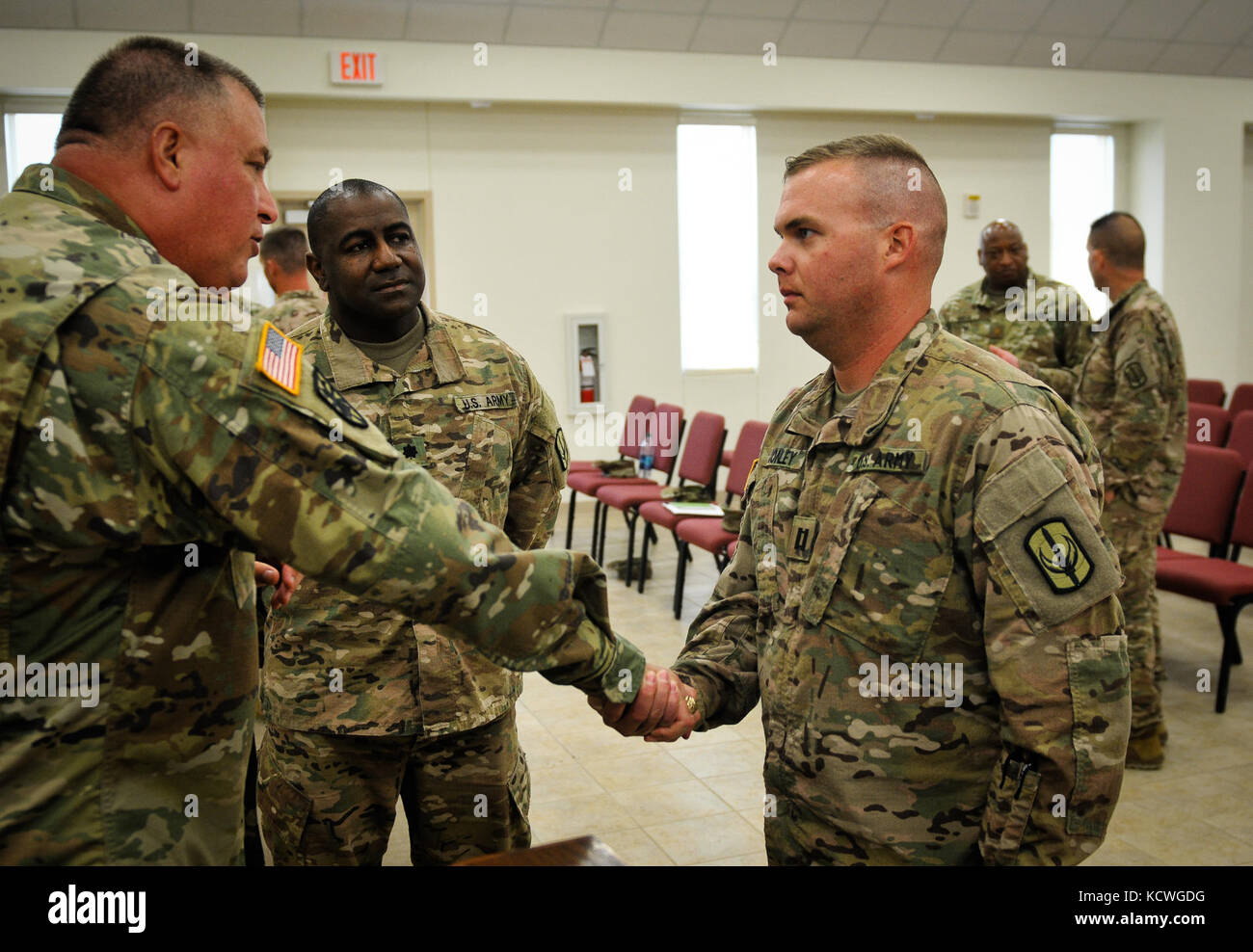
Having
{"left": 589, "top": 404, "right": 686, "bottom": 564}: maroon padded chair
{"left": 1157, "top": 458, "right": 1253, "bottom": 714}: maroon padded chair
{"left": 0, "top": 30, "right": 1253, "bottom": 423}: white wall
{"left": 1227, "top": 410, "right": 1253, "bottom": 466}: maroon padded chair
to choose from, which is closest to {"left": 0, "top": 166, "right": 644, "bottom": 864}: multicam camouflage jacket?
{"left": 1157, "top": 458, "right": 1253, "bottom": 714}: maroon padded chair

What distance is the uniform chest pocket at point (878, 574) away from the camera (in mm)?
1524

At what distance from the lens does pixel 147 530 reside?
4.07 ft

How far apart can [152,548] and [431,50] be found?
25.3 ft

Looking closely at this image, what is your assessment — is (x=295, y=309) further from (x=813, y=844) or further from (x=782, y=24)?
(x=782, y=24)

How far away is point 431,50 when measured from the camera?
26.7ft

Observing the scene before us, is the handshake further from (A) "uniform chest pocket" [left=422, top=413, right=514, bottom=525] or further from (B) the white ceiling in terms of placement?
(B) the white ceiling

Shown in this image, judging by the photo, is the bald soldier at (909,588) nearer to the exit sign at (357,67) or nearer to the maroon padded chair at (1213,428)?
the maroon padded chair at (1213,428)

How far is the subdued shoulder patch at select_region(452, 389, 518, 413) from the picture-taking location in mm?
2229

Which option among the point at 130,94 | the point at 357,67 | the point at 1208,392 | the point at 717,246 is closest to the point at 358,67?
the point at 357,67

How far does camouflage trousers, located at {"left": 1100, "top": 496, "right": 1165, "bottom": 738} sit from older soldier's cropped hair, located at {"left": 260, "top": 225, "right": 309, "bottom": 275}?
3.44 metres

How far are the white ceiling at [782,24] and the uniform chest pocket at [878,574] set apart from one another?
734 cm

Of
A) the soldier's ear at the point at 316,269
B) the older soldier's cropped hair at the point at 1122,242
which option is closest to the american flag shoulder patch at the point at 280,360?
the soldier's ear at the point at 316,269
